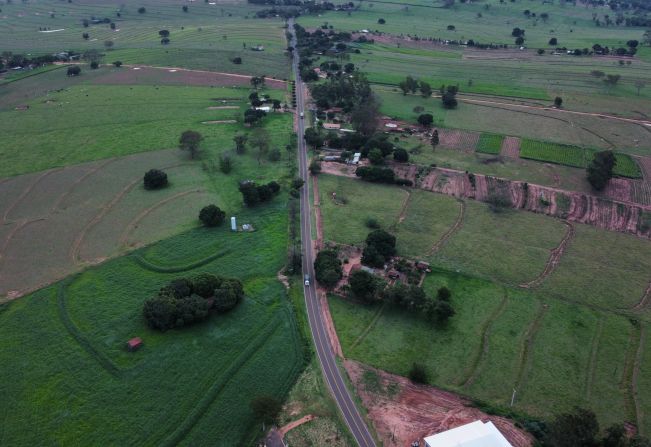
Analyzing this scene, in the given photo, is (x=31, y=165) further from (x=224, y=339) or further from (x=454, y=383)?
(x=454, y=383)

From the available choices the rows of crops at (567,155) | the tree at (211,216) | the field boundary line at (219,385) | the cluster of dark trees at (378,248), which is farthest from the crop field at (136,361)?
the rows of crops at (567,155)

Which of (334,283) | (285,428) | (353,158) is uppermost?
(353,158)

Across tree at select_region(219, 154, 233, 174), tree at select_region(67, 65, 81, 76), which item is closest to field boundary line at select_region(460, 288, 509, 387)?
tree at select_region(219, 154, 233, 174)

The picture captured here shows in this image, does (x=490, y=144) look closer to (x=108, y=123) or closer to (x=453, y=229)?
(x=453, y=229)

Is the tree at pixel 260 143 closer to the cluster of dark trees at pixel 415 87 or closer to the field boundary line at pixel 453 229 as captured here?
the field boundary line at pixel 453 229

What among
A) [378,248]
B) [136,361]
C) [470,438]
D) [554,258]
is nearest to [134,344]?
[136,361]

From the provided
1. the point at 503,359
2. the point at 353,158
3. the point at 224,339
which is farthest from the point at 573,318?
the point at 353,158
